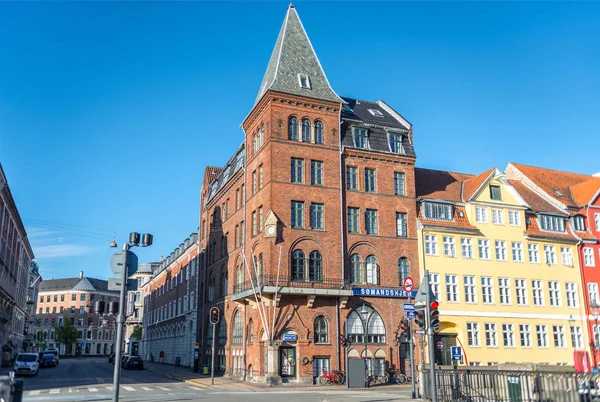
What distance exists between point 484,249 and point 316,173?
13564mm

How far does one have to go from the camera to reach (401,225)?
127 ft

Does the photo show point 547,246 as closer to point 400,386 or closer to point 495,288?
point 495,288

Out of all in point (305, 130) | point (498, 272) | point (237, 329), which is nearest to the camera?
point (305, 130)

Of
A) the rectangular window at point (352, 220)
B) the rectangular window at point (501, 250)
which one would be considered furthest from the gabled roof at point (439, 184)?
the rectangular window at point (352, 220)

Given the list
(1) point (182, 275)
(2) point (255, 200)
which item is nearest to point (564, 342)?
(2) point (255, 200)

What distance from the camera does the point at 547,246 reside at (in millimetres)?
42594

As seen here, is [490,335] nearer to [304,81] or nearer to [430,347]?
[304,81]

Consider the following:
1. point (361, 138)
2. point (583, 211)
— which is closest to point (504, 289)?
point (583, 211)

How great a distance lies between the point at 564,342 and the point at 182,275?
38.3 meters

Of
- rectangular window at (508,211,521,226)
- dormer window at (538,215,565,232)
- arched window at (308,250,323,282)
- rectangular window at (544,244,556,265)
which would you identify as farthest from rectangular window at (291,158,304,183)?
rectangular window at (544,244,556,265)

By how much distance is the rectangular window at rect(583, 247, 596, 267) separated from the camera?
43812 mm

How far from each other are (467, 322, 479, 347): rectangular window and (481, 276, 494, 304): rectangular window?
1922 millimetres

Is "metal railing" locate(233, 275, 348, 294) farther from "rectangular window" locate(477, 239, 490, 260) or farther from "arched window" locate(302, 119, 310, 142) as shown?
"rectangular window" locate(477, 239, 490, 260)

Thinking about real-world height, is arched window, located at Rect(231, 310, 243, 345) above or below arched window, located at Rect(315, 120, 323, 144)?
below
